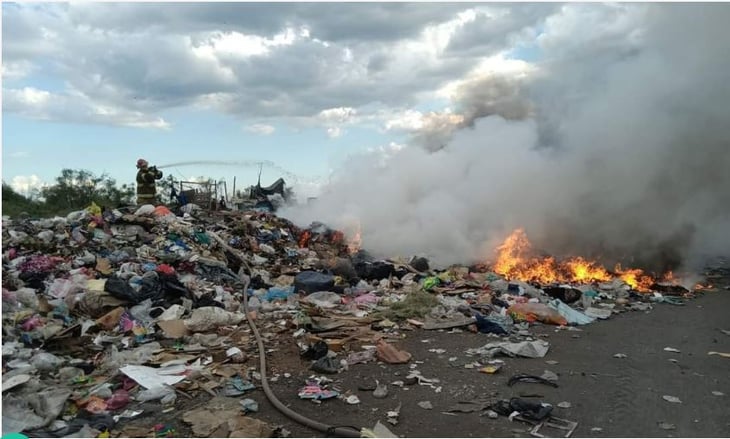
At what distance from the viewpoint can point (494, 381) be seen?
5031mm

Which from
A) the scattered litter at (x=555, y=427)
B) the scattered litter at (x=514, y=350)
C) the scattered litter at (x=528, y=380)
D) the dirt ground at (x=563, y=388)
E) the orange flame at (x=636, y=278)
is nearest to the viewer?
the scattered litter at (x=555, y=427)

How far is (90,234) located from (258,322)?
486cm

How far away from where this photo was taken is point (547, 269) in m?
11.4

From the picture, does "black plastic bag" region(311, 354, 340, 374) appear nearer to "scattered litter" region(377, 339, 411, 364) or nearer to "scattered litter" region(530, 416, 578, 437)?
"scattered litter" region(377, 339, 411, 364)

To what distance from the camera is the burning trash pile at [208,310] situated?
4.43 meters

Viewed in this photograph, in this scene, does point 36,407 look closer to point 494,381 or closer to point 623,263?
point 494,381

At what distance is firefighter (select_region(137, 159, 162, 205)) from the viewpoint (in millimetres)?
12680

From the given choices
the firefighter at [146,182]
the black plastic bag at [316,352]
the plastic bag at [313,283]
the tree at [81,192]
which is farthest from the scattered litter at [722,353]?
the tree at [81,192]

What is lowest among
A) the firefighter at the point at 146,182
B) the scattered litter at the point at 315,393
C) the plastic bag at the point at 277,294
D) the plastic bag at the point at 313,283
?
the scattered litter at the point at 315,393

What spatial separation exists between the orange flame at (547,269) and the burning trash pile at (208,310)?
0.04 meters

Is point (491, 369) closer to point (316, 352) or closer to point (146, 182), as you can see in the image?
point (316, 352)

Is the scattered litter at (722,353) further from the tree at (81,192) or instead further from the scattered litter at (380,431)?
the tree at (81,192)

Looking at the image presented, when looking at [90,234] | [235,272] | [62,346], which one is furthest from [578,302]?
[90,234]

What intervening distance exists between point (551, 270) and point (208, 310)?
771cm
